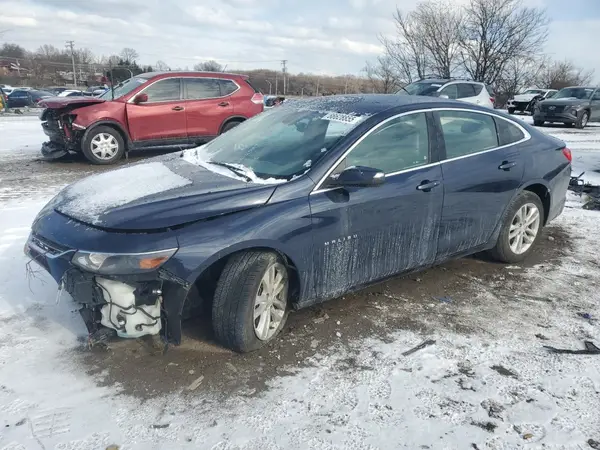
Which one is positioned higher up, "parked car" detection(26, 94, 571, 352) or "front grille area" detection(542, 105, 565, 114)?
"front grille area" detection(542, 105, 565, 114)

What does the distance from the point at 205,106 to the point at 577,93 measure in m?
17.0

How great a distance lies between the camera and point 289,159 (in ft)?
11.6

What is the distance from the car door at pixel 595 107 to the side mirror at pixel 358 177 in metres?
20.1

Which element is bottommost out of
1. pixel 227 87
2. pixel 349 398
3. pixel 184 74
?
pixel 349 398

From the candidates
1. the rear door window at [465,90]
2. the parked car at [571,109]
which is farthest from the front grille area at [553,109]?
the rear door window at [465,90]

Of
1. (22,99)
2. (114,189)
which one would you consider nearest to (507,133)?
(114,189)

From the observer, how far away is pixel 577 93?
67.2ft

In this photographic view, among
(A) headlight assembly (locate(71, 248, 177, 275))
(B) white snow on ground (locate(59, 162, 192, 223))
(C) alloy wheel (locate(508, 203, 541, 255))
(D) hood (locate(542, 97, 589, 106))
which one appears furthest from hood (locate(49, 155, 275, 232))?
(D) hood (locate(542, 97, 589, 106))

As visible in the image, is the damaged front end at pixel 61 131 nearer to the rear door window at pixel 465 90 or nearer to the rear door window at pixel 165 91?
the rear door window at pixel 165 91

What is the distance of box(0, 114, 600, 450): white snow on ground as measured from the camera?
2.49 metres

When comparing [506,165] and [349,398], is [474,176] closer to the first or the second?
[506,165]

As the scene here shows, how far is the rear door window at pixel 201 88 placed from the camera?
395 inches

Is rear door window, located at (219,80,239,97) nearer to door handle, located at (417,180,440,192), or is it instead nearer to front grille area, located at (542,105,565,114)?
door handle, located at (417,180,440,192)

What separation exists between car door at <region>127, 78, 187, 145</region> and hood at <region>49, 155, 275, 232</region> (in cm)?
627
